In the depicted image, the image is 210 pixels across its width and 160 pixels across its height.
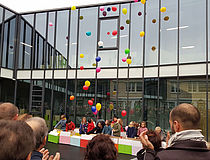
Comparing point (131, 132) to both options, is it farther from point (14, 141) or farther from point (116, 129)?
point (14, 141)

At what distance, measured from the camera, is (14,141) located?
1021 mm

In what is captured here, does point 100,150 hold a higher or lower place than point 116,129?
A: higher

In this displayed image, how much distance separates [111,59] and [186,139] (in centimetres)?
1029

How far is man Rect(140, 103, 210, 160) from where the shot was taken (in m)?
1.56

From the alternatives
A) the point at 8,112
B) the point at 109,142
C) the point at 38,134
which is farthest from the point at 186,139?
the point at 8,112

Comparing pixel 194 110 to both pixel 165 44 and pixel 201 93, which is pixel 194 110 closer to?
pixel 201 93

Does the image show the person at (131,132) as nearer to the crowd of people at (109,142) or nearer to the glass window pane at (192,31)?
the glass window pane at (192,31)

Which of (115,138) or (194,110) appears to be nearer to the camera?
(194,110)

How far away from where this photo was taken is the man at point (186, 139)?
5.13ft

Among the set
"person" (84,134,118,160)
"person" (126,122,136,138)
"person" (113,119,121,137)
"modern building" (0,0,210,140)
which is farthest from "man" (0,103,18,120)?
"modern building" (0,0,210,140)

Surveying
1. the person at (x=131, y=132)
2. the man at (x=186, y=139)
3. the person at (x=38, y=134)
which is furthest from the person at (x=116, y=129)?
the man at (x=186, y=139)

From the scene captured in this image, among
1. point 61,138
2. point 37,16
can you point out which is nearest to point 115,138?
point 61,138

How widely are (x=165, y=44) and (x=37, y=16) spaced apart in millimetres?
7867

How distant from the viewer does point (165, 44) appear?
10.7 m
